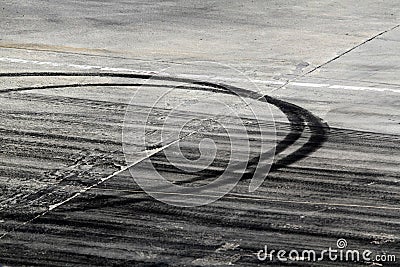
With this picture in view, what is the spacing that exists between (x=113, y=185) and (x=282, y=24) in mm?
10188

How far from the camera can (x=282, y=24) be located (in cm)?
1853

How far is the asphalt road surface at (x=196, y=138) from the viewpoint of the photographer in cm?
770

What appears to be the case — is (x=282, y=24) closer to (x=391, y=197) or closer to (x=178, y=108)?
Result: (x=178, y=108)

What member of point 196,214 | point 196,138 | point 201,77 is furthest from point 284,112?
point 196,214

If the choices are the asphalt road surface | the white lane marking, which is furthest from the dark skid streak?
the white lane marking

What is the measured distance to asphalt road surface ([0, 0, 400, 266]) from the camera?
25.2 ft

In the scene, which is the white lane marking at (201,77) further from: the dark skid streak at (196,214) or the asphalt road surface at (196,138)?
the dark skid streak at (196,214)

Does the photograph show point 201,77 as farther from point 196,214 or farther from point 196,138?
point 196,214

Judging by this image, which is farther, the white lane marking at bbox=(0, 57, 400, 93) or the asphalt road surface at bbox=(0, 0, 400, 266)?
the white lane marking at bbox=(0, 57, 400, 93)

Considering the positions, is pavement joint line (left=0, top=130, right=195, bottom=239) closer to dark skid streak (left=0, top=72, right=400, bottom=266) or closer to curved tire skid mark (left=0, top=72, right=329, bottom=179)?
dark skid streak (left=0, top=72, right=400, bottom=266)

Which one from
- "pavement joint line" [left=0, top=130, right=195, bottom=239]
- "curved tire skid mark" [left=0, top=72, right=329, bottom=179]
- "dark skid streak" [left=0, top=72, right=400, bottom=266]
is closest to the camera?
"dark skid streak" [left=0, top=72, right=400, bottom=266]

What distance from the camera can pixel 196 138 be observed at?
35.0 ft

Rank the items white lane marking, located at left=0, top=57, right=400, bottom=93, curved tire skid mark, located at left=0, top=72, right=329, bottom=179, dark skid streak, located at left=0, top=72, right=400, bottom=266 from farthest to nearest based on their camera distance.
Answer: white lane marking, located at left=0, top=57, right=400, bottom=93
curved tire skid mark, located at left=0, top=72, right=329, bottom=179
dark skid streak, located at left=0, top=72, right=400, bottom=266

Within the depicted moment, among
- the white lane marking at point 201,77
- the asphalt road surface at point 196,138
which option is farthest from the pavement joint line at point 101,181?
the white lane marking at point 201,77
